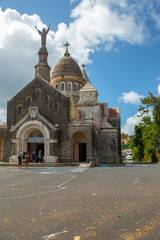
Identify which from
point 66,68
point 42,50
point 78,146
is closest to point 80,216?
point 78,146

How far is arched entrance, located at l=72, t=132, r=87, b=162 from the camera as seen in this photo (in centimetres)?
3209

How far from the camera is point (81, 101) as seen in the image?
38.0m

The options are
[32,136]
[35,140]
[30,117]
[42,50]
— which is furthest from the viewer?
[42,50]

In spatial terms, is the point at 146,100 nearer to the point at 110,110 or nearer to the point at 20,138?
the point at 110,110

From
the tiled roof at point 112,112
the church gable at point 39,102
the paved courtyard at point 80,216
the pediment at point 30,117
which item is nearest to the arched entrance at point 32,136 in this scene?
the pediment at point 30,117

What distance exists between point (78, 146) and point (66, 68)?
57.5ft

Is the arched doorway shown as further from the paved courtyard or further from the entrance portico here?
the paved courtyard


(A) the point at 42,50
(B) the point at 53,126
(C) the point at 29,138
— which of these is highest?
(A) the point at 42,50

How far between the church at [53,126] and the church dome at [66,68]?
160 inches

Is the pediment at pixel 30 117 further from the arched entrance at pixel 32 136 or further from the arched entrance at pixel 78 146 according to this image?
the arched entrance at pixel 78 146

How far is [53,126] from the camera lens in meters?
28.8

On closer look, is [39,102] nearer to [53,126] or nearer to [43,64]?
[53,126]

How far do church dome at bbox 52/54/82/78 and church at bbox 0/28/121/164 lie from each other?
13.3 ft

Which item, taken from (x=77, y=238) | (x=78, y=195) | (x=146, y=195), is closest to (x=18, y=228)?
(x=77, y=238)
